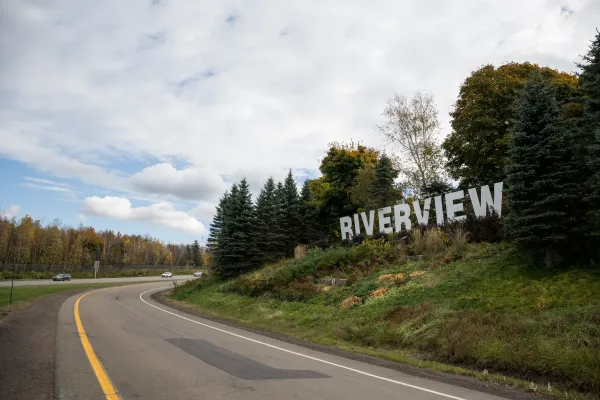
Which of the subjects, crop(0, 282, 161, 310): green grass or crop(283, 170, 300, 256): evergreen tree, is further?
crop(283, 170, 300, 256): evergreen tree

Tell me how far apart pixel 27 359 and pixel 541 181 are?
49.8ft

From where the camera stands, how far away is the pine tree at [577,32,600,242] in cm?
1172

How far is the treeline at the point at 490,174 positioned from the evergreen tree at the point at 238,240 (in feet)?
0.29

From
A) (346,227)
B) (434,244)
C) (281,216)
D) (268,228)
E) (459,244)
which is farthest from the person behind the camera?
(281,216)

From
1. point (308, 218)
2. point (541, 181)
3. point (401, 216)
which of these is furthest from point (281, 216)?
point (541, 181)

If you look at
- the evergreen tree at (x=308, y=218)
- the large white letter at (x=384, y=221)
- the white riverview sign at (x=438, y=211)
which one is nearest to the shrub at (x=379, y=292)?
the white riverview sign at (x=438, y=211)

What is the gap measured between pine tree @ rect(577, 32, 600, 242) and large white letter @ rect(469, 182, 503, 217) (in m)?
5.90

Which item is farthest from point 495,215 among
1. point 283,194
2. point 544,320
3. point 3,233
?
point 3,233

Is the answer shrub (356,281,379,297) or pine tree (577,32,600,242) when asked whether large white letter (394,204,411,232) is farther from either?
pine tree (577,32,600,242)

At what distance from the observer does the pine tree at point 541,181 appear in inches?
513

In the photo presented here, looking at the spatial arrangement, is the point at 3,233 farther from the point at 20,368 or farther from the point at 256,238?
the point at 20,368

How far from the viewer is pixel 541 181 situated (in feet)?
43.0

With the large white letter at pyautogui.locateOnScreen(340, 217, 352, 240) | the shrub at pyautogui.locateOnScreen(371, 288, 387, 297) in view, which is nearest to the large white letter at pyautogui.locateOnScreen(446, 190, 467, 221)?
the shrub at pyautogui.locateOnScreen(371, 288, 387, 297)

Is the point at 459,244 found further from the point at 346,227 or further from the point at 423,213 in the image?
the point at 346,227
